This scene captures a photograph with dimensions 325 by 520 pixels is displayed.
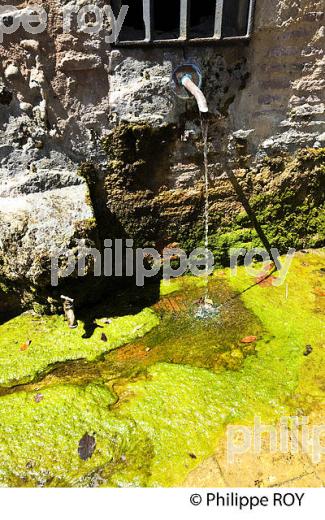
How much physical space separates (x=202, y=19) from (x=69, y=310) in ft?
9.18

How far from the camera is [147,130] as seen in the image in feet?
11.0

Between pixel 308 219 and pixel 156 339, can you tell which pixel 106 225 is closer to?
pixel 156 339

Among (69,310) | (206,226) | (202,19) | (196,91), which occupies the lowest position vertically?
(69,310)

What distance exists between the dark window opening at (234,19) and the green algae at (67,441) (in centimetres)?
293

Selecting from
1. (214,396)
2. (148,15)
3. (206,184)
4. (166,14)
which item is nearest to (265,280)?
(206,184)

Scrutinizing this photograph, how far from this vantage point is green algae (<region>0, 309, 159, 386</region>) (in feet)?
10.4

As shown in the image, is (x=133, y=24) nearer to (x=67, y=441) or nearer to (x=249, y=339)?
(x=249, y=339)

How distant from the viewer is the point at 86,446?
2.60 meters

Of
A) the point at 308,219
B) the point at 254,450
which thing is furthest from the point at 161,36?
the point at 254,450

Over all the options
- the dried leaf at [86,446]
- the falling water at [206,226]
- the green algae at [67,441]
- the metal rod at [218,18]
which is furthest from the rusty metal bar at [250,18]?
the dried leaf at [86,446]

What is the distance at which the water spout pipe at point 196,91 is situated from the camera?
292cm

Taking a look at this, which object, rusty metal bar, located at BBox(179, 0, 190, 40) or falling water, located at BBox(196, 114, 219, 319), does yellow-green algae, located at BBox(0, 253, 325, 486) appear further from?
rusty metal bar, located at BBox(179, 0, 190, 40)

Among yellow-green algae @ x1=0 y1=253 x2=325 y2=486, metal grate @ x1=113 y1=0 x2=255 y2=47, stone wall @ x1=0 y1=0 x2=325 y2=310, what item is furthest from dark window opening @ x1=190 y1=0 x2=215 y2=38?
yellow-green algae @ x1=0 y1=253 x2=325 y2=486

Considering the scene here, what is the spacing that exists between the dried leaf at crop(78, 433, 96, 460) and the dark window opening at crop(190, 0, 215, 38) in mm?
3043
